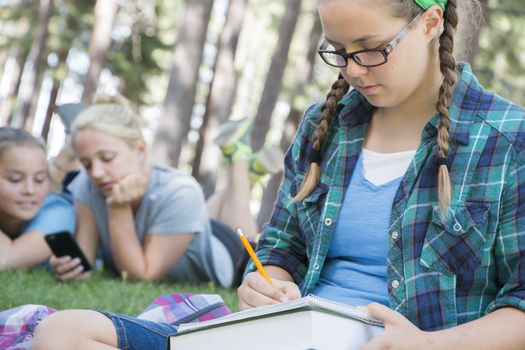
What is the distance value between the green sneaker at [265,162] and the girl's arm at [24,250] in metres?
2.03

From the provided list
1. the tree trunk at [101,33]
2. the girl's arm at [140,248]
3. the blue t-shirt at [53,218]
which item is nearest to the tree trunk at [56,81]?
the tree trunk at [101,33]

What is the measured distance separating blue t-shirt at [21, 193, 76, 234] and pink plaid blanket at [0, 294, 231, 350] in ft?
7.79

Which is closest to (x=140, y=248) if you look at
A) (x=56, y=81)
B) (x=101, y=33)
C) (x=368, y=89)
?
(x=368, y=89)

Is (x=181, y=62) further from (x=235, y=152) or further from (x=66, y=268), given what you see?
(x=66, y=268)

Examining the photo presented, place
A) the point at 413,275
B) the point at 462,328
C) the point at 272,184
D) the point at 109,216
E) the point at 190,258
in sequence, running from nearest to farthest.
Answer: the point at 462,328 → the point at 413,275 → the point at 109,216 → the point at 190,258 → the point at 272,184

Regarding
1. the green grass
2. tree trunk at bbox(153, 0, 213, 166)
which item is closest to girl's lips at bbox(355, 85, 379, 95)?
the green grass

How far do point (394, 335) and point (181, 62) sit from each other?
9404 millimetres

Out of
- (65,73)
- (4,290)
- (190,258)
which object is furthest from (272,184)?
(4,290)

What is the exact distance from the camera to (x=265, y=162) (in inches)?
269

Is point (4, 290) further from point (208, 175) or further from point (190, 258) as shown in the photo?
point (208, 175)

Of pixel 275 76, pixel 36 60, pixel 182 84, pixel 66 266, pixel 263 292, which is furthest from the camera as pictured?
pixel 36 60

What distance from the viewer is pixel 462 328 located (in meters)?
2.15

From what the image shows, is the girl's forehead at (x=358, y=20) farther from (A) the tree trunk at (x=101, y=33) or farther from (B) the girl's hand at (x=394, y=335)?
(A) the tree trunk at (x=101, y=33)

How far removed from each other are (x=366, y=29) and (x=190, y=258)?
359cm
